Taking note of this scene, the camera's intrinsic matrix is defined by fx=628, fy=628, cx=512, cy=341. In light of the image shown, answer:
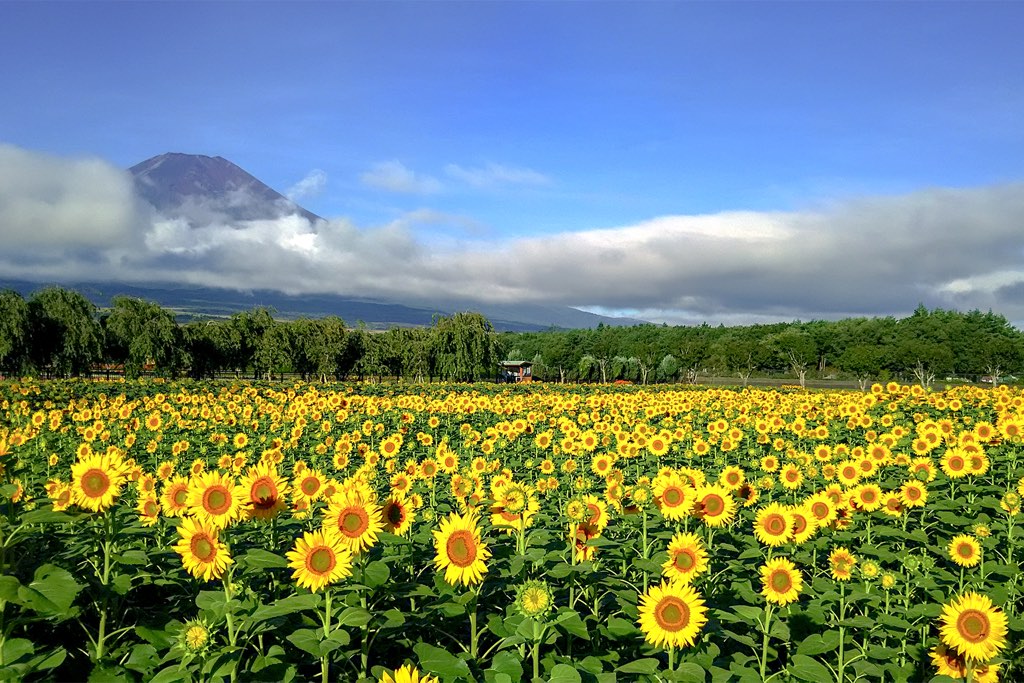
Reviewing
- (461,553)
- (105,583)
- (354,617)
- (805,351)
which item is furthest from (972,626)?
(805,351)

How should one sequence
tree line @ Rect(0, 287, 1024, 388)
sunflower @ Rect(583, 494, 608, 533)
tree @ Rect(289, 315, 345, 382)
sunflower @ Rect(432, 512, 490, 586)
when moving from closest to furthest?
sunflower @ Rect(432, 512, 490, 586) < sunflower @ Rect(583, 494, 608, 533) < tree line @ Rect(0, 287, 1024, 388) < tree @ Rect(289, 315, 345, 382)

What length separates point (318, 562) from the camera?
9.64ft

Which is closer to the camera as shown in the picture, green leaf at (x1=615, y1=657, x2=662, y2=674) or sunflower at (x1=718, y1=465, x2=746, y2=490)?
green leaf at (x1=615, y1=657, x2=662, y2=674)

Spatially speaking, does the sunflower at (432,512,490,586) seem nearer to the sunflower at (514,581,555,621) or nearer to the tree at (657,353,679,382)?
the sunflower at (514,581,555,621)

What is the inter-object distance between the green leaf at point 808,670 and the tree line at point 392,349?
49.8 m

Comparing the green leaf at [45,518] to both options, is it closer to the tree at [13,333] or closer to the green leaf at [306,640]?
the green leaf at [306,640]

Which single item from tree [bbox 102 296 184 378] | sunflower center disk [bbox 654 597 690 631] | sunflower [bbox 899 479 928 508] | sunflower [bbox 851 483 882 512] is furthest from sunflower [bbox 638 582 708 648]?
tree [bbox 102 296 184 378]

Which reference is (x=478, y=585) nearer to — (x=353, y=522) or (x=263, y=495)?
(x=353, y=522)

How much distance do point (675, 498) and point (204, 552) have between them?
10.7ft

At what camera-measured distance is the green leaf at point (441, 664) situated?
9.23 feet

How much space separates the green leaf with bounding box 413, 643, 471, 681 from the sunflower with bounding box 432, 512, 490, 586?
42 cm

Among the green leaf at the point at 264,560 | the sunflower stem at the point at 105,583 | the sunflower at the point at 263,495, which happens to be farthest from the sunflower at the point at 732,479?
the sunflower stem at the point at 105,583

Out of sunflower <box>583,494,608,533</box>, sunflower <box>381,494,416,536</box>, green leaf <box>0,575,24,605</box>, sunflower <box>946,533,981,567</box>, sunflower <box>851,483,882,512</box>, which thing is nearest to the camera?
green leaf <box>0,575,24,605</box>

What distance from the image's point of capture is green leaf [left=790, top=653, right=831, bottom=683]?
11.3 feet
